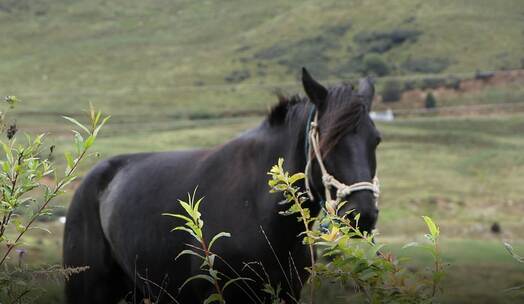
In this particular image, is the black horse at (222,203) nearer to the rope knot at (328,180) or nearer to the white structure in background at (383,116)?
the rope knot at (328,180)

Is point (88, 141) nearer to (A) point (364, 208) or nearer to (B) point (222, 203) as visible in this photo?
(A) point (364, 208)

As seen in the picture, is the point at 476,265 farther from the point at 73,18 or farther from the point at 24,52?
the point at 73,18

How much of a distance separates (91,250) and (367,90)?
290 centimetres

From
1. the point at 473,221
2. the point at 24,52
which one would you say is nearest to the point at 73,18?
the point at 24,52

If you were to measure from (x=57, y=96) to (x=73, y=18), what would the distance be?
206 ft

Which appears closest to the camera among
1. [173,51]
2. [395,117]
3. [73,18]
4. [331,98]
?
[331,98]

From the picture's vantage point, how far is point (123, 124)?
87375 millimetres

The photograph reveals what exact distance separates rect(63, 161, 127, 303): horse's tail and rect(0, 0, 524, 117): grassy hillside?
86565 millimetres

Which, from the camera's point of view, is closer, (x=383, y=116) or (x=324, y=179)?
(x=324, y=179)

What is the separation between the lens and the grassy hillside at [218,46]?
112375mm

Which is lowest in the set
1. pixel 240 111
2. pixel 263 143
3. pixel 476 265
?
pixel 240 111

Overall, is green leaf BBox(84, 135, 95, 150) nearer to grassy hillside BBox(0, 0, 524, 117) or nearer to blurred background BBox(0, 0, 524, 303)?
blurred background BBox(0, 0, 524, 303)

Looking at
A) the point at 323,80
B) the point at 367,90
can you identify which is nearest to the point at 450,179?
the point at 367,90

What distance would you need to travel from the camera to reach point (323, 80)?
107312 millimetres
